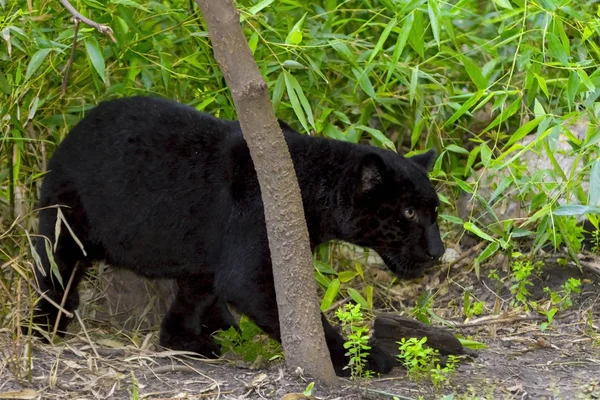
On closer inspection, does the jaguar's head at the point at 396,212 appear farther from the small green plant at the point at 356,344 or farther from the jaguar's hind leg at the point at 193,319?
the jaguar's hind leg at the point at 193,319

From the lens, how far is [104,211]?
13.0ft

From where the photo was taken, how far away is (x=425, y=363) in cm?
336

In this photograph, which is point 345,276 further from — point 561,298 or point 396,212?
point 561,298

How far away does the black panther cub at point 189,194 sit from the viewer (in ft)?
12.8

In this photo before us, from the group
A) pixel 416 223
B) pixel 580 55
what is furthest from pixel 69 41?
pixel 580 55

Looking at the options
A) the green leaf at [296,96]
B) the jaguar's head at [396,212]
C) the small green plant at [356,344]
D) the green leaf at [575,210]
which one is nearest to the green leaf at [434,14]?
the jaguar's head at [396,212]

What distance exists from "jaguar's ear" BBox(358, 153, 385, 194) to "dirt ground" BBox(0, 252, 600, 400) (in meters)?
0.75

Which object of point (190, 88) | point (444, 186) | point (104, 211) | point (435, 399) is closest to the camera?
point (435, 399)

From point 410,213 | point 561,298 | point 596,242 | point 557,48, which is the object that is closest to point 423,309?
point 410,213

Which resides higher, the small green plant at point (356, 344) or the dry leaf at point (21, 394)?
the small green plant at point (356, 344)

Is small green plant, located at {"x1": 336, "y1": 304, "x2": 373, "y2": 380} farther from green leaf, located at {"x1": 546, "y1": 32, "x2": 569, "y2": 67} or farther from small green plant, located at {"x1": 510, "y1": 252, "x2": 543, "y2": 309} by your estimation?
green leaf, located at {"x1": 546, "y1": 32, "x2": 569, "y2": 67}

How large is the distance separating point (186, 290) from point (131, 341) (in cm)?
35

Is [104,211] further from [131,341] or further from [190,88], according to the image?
[190,88]

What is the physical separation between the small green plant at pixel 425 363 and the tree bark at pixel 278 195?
28 centimetres
